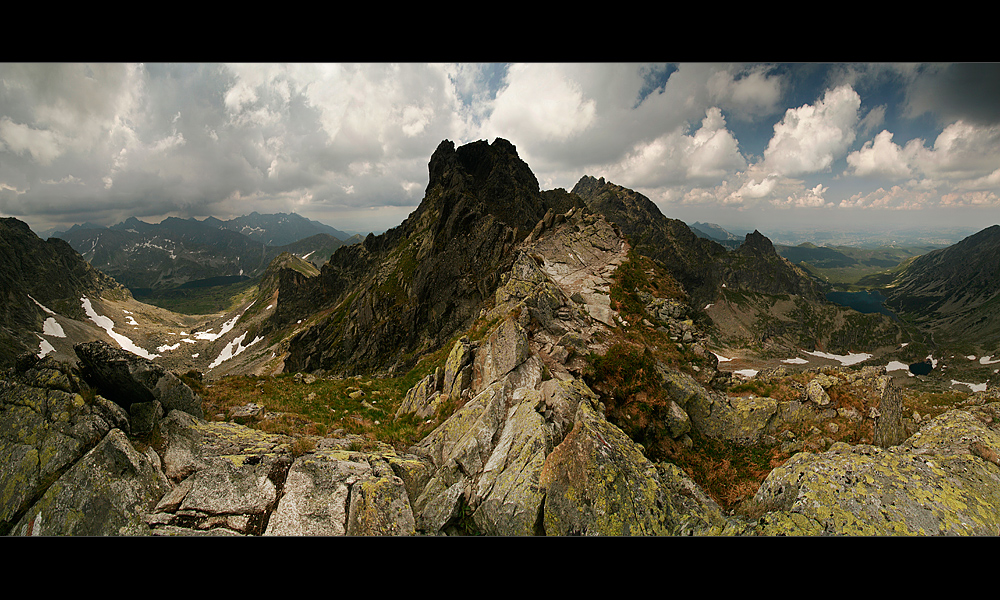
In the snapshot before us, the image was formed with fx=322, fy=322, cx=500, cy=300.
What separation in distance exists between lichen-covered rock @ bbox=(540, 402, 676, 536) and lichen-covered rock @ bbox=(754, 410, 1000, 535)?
2510mm

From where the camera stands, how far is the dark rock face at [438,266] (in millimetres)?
67938

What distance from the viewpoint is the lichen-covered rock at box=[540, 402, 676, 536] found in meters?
8.78

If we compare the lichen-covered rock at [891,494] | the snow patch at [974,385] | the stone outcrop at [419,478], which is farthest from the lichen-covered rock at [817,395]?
the snow patch at [974,385]

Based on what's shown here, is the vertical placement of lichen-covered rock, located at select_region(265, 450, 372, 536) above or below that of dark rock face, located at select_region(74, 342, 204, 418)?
below

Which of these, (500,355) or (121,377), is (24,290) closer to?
(121,377)

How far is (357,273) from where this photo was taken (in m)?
128

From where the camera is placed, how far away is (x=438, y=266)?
74875 mm

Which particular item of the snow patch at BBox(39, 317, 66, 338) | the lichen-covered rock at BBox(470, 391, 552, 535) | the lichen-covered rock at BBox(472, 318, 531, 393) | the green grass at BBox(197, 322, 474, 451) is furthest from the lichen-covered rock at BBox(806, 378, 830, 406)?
the snow patch at BBox(39, 317, 66, 338)

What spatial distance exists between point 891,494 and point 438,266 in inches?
2843

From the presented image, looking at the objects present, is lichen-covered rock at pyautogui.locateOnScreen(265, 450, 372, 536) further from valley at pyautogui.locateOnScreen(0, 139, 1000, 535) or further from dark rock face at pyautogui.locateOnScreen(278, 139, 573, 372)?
dark rock face at pyautogui.locateOnScreen(278, 139, 573, 372)

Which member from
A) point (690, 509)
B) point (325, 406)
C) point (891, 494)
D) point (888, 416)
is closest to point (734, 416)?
point (888, 416)

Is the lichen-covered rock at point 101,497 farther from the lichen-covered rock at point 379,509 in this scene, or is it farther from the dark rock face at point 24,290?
the dark rock face at point 24,290
